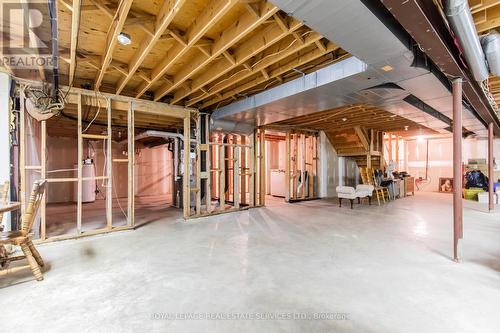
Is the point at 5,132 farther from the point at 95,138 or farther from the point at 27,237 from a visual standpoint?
the point at 27,237

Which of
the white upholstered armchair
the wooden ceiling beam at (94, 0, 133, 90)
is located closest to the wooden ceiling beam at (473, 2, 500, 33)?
the wooden ceiling beam at (94, 0, 133, 90)

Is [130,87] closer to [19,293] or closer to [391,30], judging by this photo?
[19,293]

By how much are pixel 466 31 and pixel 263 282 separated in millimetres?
2718

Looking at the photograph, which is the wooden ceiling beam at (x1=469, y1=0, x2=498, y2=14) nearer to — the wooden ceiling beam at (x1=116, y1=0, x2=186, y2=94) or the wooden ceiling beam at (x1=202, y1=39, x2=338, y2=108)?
the wooden ceiling beam at (x1=202, y1=39, x2=338, y2=108)

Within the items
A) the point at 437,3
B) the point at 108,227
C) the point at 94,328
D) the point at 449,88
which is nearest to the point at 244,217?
the point at 108,227

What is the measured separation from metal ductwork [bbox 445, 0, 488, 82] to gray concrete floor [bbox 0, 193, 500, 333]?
2114 mm

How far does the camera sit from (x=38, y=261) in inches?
103

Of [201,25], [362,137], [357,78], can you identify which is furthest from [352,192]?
[201,25]

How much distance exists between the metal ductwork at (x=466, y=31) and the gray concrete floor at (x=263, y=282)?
211cm

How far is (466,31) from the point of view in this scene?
6.40 feet

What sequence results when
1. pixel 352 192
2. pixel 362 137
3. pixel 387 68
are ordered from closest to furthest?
pixel 387 68, pixel 352 192, pixel 362 137

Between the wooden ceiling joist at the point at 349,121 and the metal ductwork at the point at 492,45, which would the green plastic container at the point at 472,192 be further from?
the metal ductwork at the point at 492,45

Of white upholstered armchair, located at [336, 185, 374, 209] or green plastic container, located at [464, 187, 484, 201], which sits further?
green plastic container, located at [464, 187, 484, 201]

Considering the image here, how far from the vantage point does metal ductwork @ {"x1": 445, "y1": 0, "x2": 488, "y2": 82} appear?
5.63ft
